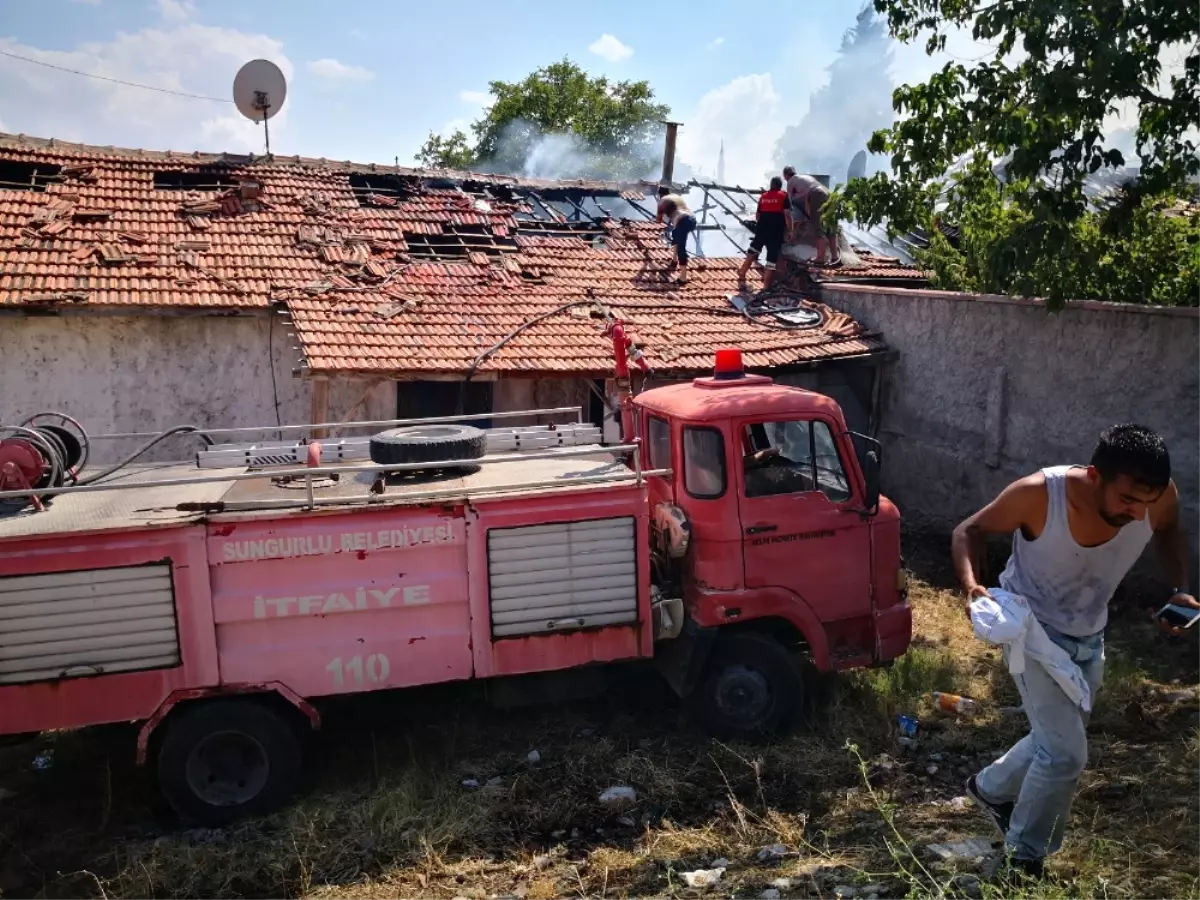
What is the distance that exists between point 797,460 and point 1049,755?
2.65 metres

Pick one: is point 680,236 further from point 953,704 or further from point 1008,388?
point 953,704

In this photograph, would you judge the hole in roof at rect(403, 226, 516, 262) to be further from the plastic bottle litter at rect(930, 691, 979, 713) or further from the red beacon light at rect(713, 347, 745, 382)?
the plastic bottle litter at rect(930, 691, 979, 713)

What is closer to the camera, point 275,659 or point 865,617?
point 275,659

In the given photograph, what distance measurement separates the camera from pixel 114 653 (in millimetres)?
4883

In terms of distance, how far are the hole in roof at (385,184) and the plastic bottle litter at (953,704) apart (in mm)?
10532

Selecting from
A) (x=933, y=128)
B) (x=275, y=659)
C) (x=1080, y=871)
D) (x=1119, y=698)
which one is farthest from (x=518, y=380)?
(x=1080, y=871)

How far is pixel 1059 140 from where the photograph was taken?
6.95 m

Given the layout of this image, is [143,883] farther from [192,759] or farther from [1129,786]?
[1129,786]

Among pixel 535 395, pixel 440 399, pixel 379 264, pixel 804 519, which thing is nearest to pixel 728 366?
pixel 804 519

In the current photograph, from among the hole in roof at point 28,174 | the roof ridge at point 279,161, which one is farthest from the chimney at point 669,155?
the hole in roof at point 28,174

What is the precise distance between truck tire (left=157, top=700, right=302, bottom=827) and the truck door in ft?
9.89

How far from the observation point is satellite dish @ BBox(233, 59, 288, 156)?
1412 centimetres

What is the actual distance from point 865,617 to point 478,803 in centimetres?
281

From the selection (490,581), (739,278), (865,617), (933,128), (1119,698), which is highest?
(933,128)
